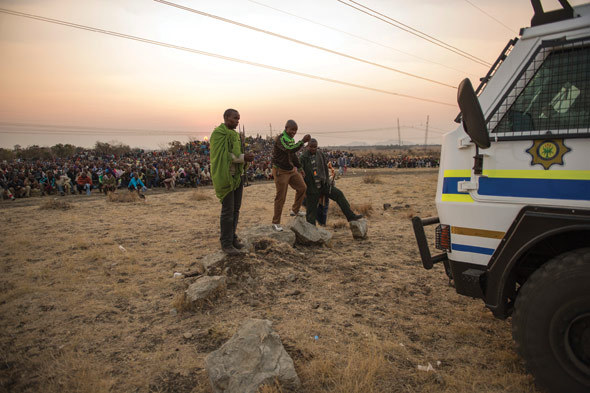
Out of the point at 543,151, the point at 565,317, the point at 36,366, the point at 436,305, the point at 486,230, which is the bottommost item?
the point at 36,366

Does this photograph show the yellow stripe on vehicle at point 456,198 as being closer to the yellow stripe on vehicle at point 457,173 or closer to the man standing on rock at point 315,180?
the yellow stripe on vehicle at point 457,173

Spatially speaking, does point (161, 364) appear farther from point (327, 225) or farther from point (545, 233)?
point (327, 225)

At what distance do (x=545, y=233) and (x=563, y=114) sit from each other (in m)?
0.82

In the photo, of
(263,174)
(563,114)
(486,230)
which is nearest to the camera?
(563,114)

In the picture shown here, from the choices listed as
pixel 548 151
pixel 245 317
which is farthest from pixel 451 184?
pixel 245 317

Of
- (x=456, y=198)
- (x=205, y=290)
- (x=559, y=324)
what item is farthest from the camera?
(x=205, y=290)

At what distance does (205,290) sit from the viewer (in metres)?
3.69

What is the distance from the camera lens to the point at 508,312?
2.38 metres

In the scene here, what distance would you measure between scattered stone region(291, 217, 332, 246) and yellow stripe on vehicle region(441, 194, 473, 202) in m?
3.49

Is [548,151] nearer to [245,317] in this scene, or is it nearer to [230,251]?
[245,317]

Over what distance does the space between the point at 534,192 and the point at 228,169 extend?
3.52 m

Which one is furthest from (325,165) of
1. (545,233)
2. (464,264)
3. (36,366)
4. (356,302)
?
(36,366)

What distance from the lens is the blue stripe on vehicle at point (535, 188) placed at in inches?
78.7

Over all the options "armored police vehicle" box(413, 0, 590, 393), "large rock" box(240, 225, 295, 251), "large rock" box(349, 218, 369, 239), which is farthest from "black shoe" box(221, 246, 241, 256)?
"armored police vehicle" box(413, 0, 590, 393)
